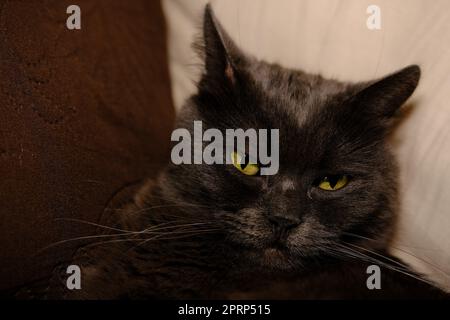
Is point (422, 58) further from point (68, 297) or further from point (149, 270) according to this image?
point (68, 297)

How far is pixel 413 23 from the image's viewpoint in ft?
3.88

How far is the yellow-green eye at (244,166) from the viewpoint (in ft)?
3.63

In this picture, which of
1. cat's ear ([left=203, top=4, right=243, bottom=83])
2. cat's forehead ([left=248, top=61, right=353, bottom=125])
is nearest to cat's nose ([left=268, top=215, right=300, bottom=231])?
cat's forehead ([left=248, top=61, right=353, bottom=125])

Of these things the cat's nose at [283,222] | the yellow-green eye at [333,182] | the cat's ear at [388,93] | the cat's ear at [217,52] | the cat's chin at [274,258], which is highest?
the cat's ear at [217,52]

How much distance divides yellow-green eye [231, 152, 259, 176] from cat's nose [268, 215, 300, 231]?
14 cm

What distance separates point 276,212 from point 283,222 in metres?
0.03

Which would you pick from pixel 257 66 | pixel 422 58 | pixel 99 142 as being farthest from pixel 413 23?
pixel 99 142

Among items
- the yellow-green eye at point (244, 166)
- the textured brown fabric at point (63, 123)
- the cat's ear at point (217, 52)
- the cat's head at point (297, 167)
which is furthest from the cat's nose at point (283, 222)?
the textured brown fabric at point (63, 123)

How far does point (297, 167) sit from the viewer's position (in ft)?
3.56

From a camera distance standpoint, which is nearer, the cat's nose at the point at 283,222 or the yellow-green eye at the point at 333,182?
the cat's nose at the point at 283,222

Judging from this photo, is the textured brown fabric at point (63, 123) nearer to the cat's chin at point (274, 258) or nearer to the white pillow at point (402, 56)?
the white pillow at point (402, 56)

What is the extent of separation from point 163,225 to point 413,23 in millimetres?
886

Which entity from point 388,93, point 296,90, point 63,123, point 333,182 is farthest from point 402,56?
point 63,123

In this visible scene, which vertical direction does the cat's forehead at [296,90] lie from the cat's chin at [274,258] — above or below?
above
